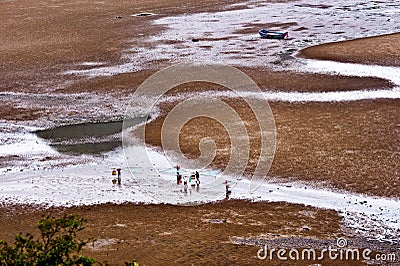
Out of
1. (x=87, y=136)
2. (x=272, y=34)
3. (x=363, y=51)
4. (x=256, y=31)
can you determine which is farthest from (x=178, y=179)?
(x=256, y=31)

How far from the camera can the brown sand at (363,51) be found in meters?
40.1

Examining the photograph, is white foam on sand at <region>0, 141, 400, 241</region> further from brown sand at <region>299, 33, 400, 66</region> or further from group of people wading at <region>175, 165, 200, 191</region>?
brown sand at <region>299, 33, 400, 66</region>

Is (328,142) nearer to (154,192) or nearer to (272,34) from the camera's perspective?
(154,192)

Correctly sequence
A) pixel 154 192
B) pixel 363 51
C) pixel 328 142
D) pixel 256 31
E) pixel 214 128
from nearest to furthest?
pixel 154 192, pixel 328 142, pixel 214 128, pixel 363 51, pixel 256 31

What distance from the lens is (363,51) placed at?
42.3 m

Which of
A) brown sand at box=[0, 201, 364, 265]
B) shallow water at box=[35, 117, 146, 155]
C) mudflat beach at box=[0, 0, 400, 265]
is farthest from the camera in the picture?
shallow water at box=[35, 117, 146, 155]

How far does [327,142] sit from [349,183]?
4120mm

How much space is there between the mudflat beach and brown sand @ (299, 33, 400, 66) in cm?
13

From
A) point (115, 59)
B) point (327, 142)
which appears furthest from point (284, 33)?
point (327, 142)

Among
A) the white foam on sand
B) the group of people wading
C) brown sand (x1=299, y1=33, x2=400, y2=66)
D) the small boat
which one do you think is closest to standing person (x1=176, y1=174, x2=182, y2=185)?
the group of people wading

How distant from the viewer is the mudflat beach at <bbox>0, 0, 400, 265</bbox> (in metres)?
18.2

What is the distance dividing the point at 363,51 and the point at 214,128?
17969 mm

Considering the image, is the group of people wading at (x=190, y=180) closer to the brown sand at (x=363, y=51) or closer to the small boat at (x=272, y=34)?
the brown sand at (x=363, y=51)

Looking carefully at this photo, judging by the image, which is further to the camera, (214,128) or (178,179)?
(214,128)
